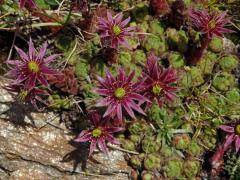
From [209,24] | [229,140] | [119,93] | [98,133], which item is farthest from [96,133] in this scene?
[209,24]

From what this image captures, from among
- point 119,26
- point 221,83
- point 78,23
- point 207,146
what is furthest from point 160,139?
point 78,23

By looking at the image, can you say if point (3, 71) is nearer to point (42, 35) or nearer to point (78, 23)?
point (42, 35)

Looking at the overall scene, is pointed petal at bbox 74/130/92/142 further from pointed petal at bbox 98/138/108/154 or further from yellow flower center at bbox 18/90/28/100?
yellow flower center at bbox 18/90/28/100

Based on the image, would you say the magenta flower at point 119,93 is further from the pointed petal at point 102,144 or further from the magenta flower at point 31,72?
the magenta flower at point 31,72

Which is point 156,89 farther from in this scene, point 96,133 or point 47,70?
point 47,70

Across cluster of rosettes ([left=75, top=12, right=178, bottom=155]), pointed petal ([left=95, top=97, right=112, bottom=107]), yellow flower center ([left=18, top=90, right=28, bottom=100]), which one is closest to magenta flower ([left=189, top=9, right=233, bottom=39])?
cluster of rosettes ([left=75, top=12, right=178, bottom=155])

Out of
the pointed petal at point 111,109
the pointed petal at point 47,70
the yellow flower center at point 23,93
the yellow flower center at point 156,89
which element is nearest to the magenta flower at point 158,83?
the yellow flower center at point 156,89
